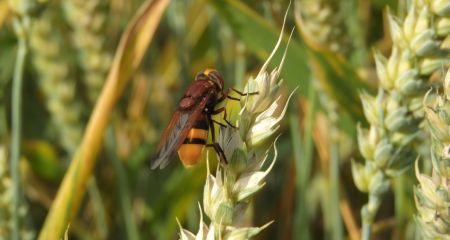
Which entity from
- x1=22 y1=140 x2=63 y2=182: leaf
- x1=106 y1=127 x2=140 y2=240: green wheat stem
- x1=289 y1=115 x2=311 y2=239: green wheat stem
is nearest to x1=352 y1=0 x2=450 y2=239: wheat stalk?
x1=289 y1=115 x2=311 y2=239: green wheat stem

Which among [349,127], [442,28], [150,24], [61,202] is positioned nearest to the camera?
[442,28]

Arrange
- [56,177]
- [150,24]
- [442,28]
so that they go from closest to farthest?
[442,28] < [150,24] < [56,177]

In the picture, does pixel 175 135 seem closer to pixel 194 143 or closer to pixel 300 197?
pixel 194 143

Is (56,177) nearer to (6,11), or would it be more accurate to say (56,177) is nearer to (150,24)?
(6,11)

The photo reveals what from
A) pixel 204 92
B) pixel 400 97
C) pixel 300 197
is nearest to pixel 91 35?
pixel 300 197

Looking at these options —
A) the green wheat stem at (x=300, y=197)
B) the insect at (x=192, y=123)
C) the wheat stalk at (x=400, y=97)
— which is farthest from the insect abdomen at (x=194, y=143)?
the green wheat stem at (x=300, y=197)

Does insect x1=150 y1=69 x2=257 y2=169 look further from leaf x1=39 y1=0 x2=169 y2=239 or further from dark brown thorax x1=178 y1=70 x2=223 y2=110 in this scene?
leaf x1=39 y1=0 x2=169 y2=239

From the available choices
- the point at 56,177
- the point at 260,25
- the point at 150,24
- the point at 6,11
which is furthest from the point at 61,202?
the point at 56,177
